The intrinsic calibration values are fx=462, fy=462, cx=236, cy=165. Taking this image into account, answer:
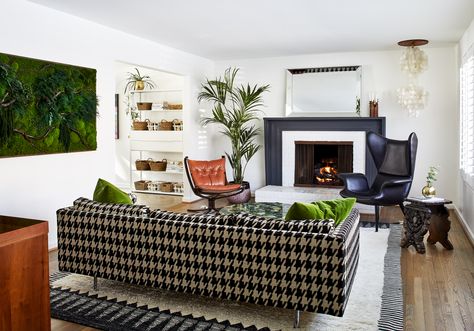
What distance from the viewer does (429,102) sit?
712 centimetres

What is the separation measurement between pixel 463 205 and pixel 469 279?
2.58 metres

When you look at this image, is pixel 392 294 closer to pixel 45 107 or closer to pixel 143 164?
pixel 45 107

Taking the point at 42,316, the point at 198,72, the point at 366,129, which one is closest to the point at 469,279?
the point at 42,316

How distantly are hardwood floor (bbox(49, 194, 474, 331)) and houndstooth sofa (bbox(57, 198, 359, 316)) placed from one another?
1.75ft

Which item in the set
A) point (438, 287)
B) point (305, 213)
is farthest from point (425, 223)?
point (305, 213)

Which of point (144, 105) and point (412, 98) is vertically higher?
point (144, 105)

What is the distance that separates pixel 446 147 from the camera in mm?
7094

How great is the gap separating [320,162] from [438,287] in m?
4.35

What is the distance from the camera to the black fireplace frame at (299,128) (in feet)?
24.1

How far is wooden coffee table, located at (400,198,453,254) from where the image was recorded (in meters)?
4.70

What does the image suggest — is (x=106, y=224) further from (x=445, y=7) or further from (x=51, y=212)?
(x=445, y=7)

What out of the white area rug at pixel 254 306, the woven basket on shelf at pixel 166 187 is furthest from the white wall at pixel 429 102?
the white area rug at pixel 254 306

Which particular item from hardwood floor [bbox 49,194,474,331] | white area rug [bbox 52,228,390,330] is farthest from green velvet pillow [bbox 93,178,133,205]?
hardwood floor [bbox 49,194,474,331]

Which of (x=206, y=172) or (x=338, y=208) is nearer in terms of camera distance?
(x=338, y=208)
